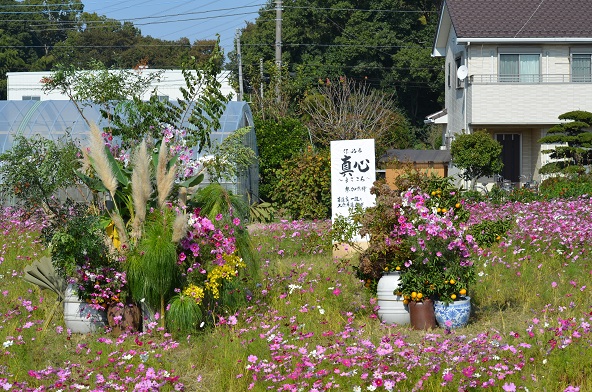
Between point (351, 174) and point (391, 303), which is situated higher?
point (351, 174)

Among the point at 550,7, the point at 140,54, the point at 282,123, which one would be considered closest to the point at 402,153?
the point at 550,7

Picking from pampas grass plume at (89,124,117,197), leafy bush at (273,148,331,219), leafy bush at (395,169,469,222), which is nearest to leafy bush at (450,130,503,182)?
leafy bush at (273,148,331,219)

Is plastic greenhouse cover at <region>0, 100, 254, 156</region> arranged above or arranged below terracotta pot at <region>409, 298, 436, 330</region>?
above

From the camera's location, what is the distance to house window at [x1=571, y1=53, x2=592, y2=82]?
26.5 m

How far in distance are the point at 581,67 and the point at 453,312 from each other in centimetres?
2105

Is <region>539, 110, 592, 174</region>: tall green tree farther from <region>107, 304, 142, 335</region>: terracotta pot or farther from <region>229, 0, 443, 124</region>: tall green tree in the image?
<region>229, 0, 443, 124</region>: tall green tree

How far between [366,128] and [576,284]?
19573 millimetres

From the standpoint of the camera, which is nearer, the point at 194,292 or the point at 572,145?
the point at 194,292

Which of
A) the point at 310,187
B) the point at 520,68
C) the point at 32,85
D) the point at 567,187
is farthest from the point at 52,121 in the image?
the point at 32,85

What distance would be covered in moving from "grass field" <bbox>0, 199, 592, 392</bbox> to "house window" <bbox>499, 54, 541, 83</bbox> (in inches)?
663

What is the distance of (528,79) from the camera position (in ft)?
86.7

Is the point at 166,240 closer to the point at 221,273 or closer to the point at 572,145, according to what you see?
the point at 221,273

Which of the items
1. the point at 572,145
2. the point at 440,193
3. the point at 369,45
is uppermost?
the point at 369,45

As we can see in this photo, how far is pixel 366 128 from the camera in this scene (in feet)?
92.9
